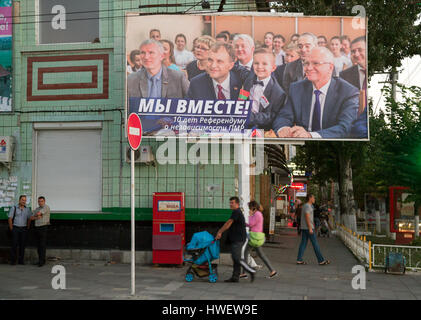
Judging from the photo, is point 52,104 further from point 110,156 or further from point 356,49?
point 356,49

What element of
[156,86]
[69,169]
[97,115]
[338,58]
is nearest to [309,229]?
[338,58]

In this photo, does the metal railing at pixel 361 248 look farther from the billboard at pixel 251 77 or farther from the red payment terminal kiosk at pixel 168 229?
the red payment terminal kiosk at pixel 168 229

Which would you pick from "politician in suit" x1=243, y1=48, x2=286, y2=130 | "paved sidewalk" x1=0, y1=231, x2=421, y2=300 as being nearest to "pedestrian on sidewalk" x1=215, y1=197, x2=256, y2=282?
"paved sidewalk" x1=0, y1=231, x2=421, y2=300

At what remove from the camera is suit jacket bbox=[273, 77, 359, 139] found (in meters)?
13.0

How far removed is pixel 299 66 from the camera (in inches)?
519

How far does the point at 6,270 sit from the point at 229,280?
5.35 m

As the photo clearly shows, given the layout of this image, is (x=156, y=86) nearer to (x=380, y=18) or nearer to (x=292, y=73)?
(x=292, y=73)

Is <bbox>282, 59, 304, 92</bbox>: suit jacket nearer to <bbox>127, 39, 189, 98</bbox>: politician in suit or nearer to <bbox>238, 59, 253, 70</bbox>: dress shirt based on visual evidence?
<bbox>238, 59, 253, 70</bbox>: dress shirt

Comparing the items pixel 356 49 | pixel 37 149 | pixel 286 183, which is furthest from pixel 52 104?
pixel 286 183

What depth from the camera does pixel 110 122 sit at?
46.5ft

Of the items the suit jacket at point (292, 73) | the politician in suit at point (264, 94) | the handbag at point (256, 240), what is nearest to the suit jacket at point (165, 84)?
the politician in suit at point (264, 94)

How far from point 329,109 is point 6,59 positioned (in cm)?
846

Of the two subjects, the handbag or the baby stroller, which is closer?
the baby stroller

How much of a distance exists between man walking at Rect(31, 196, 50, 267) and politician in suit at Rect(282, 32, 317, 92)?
6537 mm
